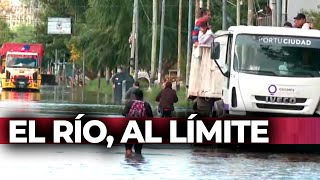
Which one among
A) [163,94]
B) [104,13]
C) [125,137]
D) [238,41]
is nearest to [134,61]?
[104,13]

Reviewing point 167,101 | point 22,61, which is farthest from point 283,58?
point 22,61

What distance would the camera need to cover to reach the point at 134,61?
235ft

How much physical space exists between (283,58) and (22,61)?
53.5 meters

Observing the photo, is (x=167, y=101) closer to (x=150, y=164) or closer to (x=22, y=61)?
(x=150, y=164)

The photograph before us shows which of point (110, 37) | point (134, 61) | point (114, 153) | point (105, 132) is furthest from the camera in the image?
point (110, 37)

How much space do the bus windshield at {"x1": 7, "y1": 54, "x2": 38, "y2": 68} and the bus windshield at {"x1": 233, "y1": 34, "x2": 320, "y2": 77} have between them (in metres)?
52.6

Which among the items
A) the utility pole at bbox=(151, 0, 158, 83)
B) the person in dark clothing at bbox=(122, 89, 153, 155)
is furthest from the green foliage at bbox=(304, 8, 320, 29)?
the utility pole at bbox=(151, 0, 158, 83)

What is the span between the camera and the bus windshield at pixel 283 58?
90.4ft

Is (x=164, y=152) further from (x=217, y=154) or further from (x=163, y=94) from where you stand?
(x=163, y=94)

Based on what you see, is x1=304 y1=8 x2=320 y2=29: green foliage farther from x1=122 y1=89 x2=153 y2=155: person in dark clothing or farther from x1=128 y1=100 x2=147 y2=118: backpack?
x1=128 y1=100 x2=147 y2=118: backpack

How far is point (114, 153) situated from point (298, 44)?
533 cm

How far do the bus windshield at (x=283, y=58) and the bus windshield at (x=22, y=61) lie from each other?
5262cm

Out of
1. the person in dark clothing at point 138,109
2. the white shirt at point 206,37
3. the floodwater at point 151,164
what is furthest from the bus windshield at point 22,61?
the person in dark clothing at point 138,109

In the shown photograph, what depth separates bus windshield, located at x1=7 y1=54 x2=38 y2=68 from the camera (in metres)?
79.2
